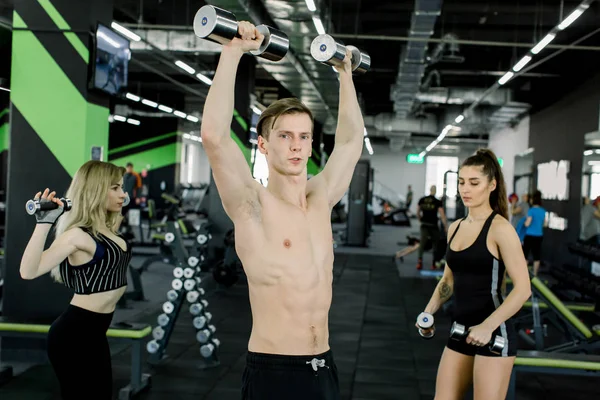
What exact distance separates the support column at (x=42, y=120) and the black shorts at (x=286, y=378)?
361cm

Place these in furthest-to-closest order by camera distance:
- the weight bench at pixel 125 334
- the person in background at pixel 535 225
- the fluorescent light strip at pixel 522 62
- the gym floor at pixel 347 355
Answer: the fluorescent light strip at pixel 522 62 < the person in background at pixel 535 225 < the gym floor at pixel 347 355 < the weight bench at pixel 125 334

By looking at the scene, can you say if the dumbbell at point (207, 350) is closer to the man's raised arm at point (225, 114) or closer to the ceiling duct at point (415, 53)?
the man's raised arm at point (225, 114)

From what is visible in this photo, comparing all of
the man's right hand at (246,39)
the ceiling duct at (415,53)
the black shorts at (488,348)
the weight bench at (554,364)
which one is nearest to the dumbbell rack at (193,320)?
the weight bench at (554,364)

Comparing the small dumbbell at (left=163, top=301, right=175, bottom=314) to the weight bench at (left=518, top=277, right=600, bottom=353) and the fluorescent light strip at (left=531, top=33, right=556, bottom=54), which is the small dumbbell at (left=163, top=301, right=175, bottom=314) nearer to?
the weight bench at (left=518, top=277, right=600, bottom=353)

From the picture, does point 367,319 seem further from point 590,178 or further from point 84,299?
point 590,178

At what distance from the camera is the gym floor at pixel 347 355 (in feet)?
14.4

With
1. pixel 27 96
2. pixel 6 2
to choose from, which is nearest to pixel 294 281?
pixel 27 96

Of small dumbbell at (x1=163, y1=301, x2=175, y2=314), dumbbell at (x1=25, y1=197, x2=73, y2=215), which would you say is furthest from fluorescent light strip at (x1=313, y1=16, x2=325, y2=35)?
dumbbell at (x1=25, y1=197, x2=73, y2=215)

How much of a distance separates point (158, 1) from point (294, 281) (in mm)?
10014

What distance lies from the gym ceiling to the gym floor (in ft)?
10.9

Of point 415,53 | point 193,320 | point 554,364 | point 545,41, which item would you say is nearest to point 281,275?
point 554,364

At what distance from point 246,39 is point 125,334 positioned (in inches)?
114

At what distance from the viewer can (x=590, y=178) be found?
10.3 m

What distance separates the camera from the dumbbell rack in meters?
4.94
